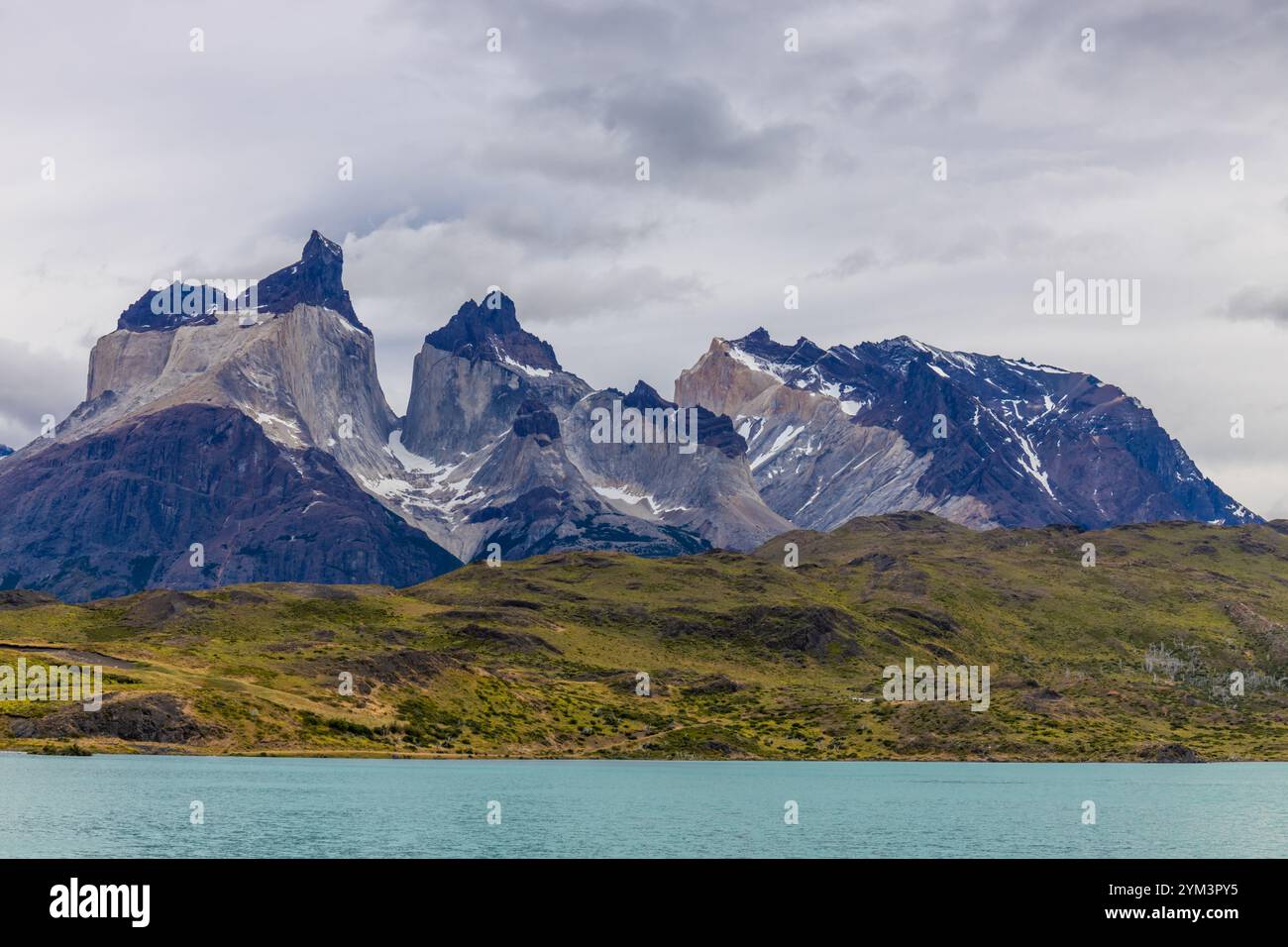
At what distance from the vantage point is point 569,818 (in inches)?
5546

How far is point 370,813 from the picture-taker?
140250mm

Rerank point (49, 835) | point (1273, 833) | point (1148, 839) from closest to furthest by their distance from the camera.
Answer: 1. point (49, 835)
2. point (1148, 839)
3. point (1273, 833)

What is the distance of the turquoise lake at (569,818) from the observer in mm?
113562

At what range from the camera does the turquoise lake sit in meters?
A: 114
